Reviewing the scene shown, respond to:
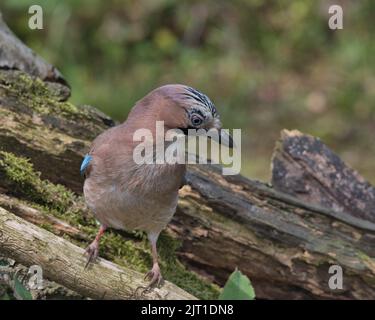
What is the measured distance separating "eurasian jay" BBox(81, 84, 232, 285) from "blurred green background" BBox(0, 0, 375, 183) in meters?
4.95

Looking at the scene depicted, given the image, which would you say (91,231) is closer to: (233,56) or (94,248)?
(94,248)

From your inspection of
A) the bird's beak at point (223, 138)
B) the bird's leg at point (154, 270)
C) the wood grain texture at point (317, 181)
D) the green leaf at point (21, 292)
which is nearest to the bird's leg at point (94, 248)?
the bird's leg at point (154, 270)

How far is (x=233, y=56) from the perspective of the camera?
10.6 m

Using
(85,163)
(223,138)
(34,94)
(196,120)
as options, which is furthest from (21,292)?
(34,94)

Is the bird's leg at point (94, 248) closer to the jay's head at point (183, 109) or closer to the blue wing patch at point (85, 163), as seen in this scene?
the blue wing patch at point (85, 163)

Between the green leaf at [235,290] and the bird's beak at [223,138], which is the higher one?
the bird's beak at [223,138]

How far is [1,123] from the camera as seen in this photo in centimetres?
490

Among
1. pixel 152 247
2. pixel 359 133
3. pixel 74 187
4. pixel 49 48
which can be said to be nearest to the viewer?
pixel 152 247

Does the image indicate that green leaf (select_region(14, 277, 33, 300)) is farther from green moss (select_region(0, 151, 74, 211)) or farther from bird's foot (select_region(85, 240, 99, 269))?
green moss (select_region(0, 151, 74, 211))

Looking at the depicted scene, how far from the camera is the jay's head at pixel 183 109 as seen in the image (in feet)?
13.9

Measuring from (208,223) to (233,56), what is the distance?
233 inches

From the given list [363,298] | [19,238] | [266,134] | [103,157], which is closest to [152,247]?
[103,157]
